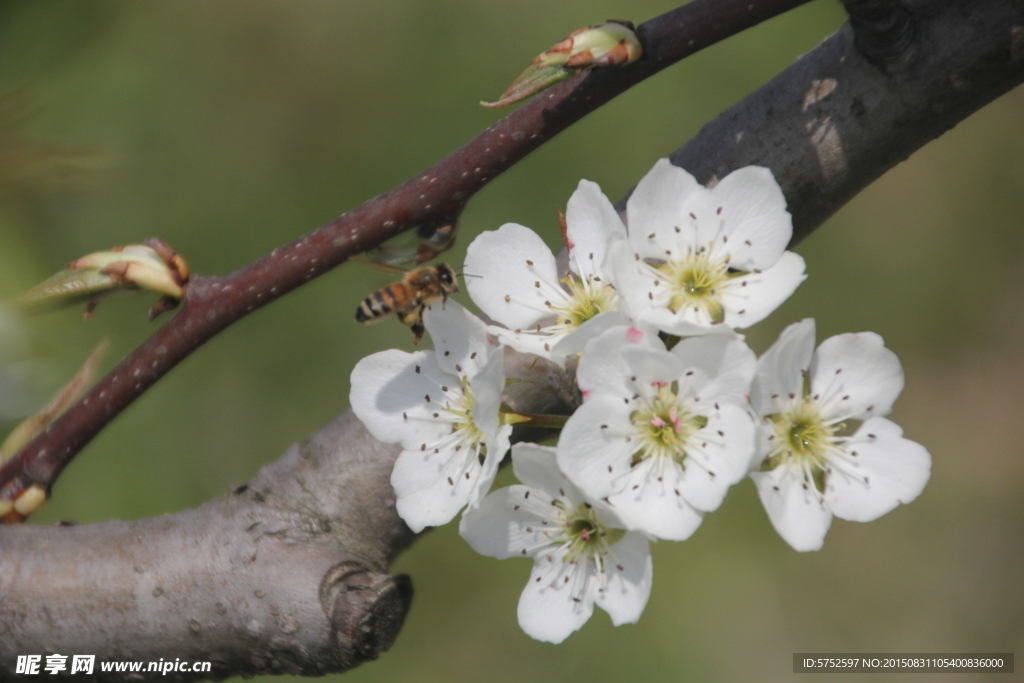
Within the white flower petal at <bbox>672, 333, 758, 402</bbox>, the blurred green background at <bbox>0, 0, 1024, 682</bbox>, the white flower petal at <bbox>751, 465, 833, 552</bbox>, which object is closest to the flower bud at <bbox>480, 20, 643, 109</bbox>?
the white flower petal at <bbox>672, 333, 758, 402</bbox>

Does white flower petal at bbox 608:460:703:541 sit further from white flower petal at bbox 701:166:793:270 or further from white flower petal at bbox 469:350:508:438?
white flower petal at bbox 701:166:793:270

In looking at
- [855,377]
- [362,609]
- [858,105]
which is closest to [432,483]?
[362,609]

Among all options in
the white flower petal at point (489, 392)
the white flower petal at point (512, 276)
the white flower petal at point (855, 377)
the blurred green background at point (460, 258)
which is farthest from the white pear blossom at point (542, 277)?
the blurred green background at point (460, 258)

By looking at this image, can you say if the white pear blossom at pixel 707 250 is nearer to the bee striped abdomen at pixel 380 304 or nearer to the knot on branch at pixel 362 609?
the bee striped abdomen at pixel 380 304

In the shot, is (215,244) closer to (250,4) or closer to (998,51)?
(250,4)

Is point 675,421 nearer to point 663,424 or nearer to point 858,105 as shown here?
point 663,424
